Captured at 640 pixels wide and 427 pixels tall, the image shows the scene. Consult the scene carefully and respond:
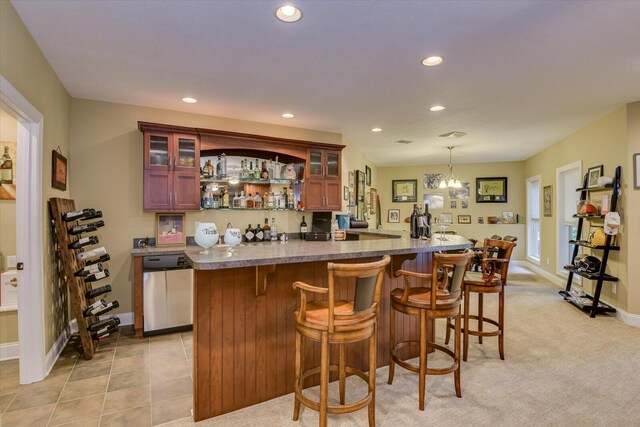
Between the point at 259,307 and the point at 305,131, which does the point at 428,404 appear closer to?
the point at 259,307

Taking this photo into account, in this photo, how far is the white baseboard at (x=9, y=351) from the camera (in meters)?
2.96

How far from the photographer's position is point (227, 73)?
3076 mm

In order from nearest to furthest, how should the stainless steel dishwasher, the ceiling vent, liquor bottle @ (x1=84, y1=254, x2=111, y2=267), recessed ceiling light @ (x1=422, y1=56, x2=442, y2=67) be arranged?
recessed ceiling light @ (x1=422, y1=56, x2=442, y2=67)
liquor bottle @ (x1=84, y1=254, x2=111, y2=267)
the stainless steel dishwasher
the ceiling vent

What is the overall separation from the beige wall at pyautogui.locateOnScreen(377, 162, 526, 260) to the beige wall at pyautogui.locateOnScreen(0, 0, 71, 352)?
7.27 meters

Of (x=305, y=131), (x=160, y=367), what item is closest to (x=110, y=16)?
(x=160, y=367)

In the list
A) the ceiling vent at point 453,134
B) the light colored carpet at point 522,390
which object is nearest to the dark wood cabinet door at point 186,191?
the light colored carpet at point 522,390

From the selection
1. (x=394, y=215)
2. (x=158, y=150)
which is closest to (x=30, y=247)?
(x=158, y=150)

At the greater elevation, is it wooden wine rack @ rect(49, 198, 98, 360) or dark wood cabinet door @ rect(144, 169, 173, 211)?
dark wood cabinet door @ rect(144, 169, 173, 211)

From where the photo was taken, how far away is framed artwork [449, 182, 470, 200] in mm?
8570

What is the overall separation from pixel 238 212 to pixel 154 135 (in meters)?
1.42

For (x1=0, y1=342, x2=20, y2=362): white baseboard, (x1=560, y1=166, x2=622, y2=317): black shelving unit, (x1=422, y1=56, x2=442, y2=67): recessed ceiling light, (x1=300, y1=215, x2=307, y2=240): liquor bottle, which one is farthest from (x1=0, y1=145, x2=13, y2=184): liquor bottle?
(x1=560, y1=166, x2=622, y2=317): black shelving unit

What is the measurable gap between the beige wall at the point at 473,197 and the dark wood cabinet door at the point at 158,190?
20.8ft

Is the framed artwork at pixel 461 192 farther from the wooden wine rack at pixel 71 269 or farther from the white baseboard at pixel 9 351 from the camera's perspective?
the white baseboard at pixel 9 351

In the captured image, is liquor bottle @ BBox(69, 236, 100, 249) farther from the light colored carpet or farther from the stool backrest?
the stool backrest
